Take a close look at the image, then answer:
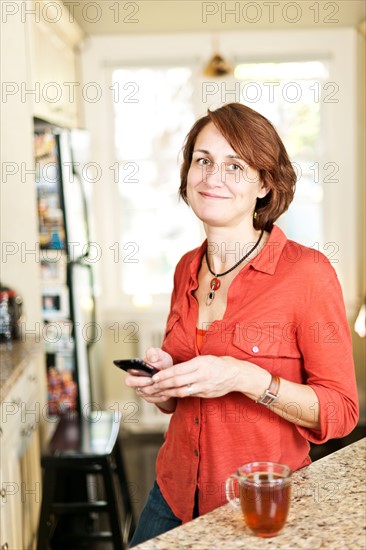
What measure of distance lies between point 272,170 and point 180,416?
0.57m

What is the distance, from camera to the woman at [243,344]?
1407 mm

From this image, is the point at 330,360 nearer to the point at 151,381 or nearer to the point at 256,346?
the point at 256,346

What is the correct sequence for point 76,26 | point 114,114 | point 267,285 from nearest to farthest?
point 267,285
point 76,26
point 114,114

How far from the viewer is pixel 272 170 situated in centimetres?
156

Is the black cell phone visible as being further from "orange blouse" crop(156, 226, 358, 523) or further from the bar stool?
the bar stool

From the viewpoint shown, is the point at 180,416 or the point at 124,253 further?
the point at 124,253

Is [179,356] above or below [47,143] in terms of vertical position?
below

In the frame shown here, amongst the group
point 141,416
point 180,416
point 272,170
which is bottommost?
point 141,416

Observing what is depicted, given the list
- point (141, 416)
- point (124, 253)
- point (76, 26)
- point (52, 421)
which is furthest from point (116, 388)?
point (76, 26)

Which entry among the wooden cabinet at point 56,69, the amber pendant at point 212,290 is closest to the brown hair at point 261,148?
the amber pendant at point 212,290

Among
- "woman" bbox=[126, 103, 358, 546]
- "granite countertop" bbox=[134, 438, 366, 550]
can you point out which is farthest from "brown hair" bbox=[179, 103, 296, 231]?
"granite countertop" bbox=[134, 438, 366, 550]

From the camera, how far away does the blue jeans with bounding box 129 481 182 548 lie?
1.56 m

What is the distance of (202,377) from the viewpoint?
136cm

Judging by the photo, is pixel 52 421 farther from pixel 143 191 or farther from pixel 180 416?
pixel 180 416
